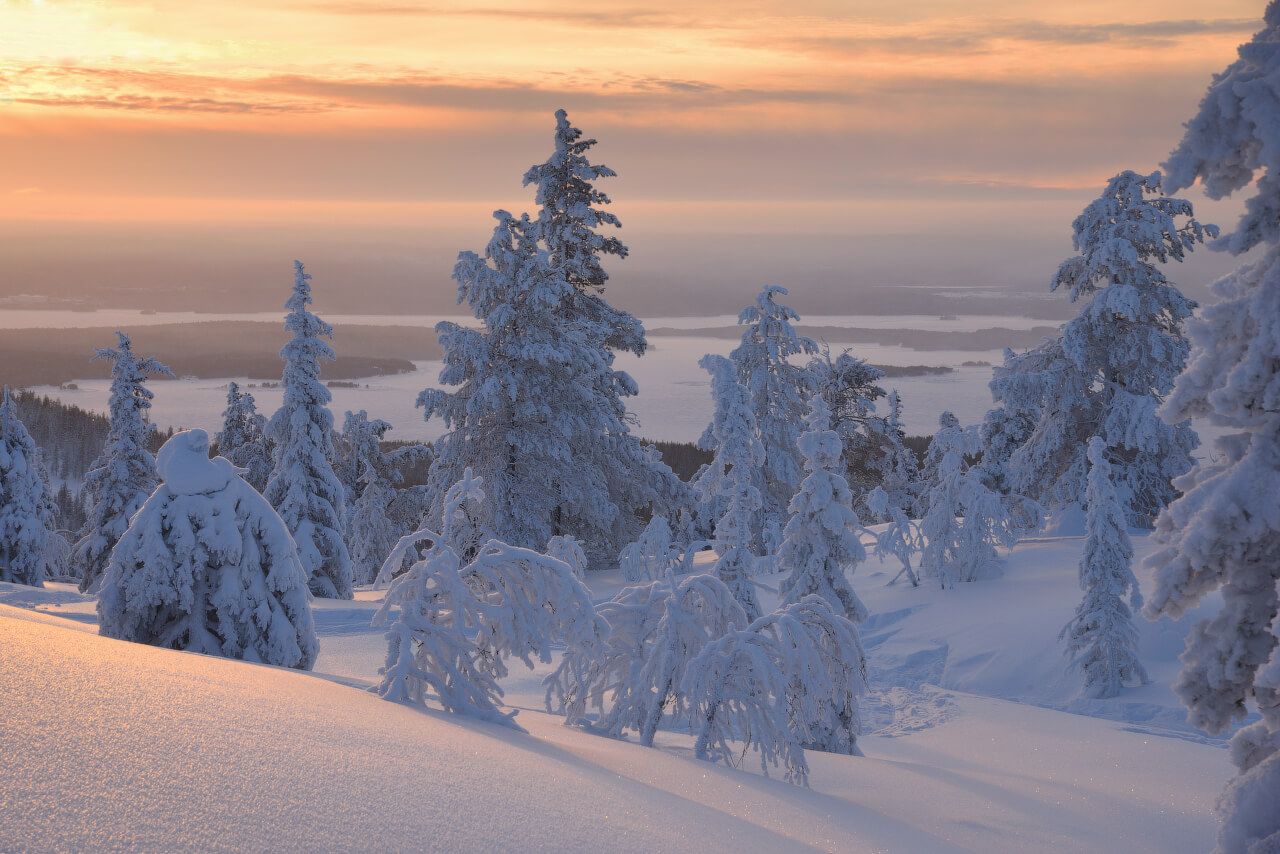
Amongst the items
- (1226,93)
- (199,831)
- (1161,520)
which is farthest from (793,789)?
(1226,93)

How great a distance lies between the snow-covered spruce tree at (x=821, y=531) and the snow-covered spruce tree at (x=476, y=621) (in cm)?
805

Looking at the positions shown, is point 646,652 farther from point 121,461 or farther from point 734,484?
point 121,461

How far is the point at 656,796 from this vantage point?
5.91 meters

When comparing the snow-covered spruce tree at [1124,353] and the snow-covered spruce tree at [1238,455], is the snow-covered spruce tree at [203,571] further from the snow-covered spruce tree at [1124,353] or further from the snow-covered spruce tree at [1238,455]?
the snow-covered spruce tree at [1124,353]

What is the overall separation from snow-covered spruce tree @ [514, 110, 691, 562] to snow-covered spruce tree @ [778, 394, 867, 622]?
12514 mm

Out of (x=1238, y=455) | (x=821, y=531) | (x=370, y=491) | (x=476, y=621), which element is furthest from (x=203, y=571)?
(x=370, y=491)

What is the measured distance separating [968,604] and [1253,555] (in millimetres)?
19623

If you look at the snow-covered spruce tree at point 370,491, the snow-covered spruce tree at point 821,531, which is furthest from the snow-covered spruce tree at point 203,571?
the snow-covered spruce tree at point 370,491

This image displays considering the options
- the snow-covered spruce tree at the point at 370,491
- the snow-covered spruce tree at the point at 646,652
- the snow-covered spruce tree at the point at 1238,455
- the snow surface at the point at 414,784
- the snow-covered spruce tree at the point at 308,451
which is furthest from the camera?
the snow-covered spruce tree at the point at 370,491

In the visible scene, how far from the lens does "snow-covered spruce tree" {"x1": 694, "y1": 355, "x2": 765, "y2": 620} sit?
1617 cm

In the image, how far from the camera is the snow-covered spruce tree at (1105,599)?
18203 mm

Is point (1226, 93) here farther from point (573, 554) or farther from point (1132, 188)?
point (1132, 188)

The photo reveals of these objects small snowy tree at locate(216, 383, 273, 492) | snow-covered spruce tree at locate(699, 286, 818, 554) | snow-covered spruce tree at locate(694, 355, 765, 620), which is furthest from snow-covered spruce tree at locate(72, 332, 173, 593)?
snow-covered spruce tree at locate(699, 286, 818, 554)

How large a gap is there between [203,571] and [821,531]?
1069 cm
